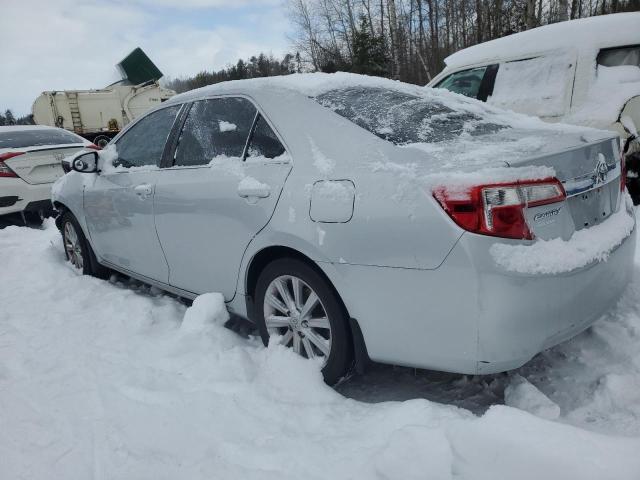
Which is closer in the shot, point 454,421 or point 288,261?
point 454,421

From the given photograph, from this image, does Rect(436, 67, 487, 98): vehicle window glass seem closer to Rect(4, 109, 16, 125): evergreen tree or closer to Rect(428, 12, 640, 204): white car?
Rect(428, 12, 640, 204): white car

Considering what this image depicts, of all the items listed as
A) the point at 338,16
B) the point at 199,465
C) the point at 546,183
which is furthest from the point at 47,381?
the point at 338,16

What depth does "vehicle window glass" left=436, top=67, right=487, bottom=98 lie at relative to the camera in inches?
243

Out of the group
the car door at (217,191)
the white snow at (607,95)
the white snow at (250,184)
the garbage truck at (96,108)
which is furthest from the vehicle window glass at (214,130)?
the garbage truck at (96,108)

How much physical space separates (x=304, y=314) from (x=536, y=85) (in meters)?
4.53

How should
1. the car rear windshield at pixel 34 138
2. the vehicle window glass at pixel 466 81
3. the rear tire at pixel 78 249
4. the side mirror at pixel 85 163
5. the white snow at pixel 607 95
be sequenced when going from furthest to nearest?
the car rear windshield at pixel 34 138 < the vehicle window glass at pixel 466 81 < the white snow at pixel 607 95 < the rear tire at pixel 78 249 < the side mirror at pixel 85 163

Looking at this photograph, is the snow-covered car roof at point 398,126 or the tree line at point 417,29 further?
the tree line at point 417,29

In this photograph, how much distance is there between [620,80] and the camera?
501 cm

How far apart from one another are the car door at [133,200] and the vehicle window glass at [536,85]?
4.04 metres

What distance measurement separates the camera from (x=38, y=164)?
6.78 metres

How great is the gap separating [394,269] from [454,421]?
64 cm

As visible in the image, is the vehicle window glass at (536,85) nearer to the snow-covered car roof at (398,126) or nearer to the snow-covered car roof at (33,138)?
the snow-covered car roof at (398,126)

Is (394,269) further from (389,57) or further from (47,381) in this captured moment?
(389,57)

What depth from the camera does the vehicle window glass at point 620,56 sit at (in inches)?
195
